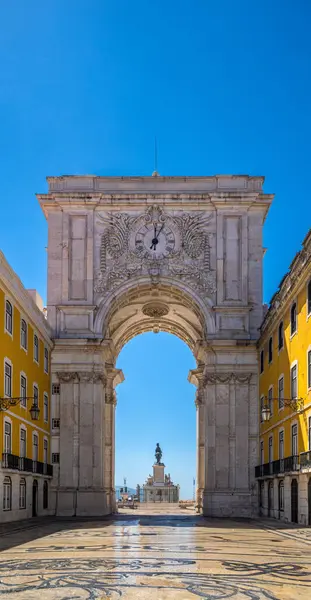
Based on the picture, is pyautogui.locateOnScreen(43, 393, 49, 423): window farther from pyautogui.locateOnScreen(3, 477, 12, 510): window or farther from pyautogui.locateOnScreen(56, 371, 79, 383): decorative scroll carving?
pyautogui.locateOnScreen(3, 477, 12, 510): window

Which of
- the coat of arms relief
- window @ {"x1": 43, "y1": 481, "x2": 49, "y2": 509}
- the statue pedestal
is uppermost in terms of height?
the coat of arms relief

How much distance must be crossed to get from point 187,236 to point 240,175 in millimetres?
5205

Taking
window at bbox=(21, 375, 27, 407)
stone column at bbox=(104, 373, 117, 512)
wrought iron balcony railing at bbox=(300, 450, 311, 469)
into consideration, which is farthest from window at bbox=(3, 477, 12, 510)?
stone column at bbox=(104, 373, 117, 512)

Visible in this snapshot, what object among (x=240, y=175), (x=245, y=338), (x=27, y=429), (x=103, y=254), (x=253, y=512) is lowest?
(x=253, y=512)

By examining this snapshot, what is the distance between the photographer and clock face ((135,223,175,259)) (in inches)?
1978

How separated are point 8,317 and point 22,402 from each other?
5.17 m

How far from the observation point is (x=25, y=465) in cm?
3912

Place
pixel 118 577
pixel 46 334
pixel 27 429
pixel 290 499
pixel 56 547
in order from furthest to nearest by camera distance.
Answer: pixel 46 334
pixel 27 429
pixel 290 499
pixel 56 547
pixel 118 577

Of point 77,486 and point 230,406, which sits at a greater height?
point 230,406

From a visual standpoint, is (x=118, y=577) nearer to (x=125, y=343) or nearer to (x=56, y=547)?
(x=56, y=547)

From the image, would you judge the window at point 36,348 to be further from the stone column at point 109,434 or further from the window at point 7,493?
the stone column at point 109,434

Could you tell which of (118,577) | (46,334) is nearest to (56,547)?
(118,577)

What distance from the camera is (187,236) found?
1978 inches

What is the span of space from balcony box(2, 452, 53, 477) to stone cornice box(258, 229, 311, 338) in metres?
14.4
